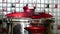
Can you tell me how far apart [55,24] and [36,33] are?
1.27 feet

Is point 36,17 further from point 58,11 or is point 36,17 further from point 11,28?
point 58,11

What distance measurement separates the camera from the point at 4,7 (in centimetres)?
121

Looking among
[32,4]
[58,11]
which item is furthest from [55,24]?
[32,4]

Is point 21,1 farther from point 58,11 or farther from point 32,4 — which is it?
point 58,11

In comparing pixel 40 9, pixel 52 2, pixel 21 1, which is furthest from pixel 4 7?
pixel 52 2

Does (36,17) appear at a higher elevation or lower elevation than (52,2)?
lower

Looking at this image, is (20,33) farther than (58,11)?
No

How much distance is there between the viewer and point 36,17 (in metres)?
0.91

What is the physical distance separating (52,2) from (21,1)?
0.26 metres

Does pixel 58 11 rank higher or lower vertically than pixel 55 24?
higher

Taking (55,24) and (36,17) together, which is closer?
(36,17)

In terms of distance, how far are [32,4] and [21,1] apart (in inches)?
3.7

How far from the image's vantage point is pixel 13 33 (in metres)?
0.91

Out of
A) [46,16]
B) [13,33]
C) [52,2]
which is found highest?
[52,2]
